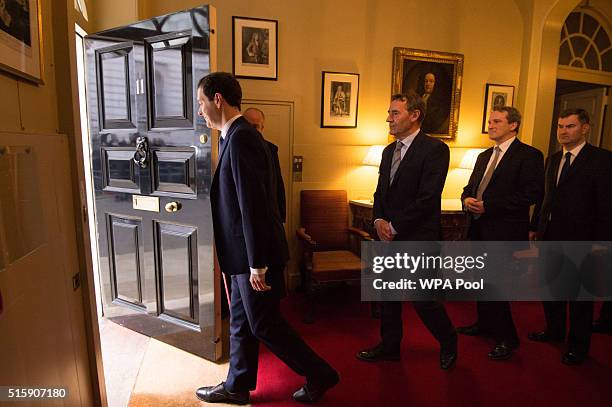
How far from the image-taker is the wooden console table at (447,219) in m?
3.24

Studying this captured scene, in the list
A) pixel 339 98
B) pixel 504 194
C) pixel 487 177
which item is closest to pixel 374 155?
pixel 339 98

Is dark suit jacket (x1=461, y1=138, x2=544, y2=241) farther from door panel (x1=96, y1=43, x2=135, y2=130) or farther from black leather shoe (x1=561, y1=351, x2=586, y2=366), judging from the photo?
door panel (x1=96, y1=43, x2=135, y2=130)

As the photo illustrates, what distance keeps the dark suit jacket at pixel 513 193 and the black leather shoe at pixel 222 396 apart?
1846 mm

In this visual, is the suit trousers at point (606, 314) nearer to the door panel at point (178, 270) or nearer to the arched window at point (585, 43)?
the arched window at point (585, 43)

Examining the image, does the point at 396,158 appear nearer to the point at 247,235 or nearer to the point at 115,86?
the point at 247,235

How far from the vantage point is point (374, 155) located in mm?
3484

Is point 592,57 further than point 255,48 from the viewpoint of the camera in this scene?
Yes

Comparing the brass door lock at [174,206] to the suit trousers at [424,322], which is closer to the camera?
the suit trousers at [424,322]

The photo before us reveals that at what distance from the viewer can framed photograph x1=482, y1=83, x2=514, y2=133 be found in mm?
3936

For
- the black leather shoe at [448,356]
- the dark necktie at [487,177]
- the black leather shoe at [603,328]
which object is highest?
the dark necktie at [487,177]

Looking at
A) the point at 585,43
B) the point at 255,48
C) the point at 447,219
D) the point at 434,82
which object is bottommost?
the point at 447,219

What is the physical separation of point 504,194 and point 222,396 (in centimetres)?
212

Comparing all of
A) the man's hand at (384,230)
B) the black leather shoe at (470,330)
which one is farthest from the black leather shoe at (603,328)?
the man's hand at (384,230)

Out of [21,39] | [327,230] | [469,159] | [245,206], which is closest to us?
[21,39]
